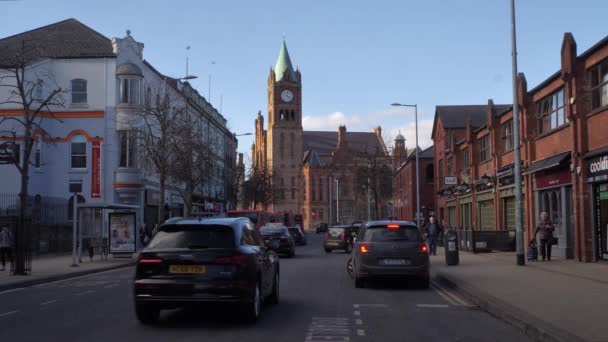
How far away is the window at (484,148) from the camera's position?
3719 cm

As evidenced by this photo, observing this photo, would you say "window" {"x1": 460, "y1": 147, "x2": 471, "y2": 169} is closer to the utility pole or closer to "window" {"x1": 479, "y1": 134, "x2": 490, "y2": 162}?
"window" {"x1": 479, "y1": 134, "x2": 490, "y2": 162}

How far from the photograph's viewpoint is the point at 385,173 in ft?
202

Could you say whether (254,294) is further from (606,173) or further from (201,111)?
(201,111)

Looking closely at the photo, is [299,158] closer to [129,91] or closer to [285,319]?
[129,91]

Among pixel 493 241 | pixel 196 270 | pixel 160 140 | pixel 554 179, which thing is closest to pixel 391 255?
pixel 196 270

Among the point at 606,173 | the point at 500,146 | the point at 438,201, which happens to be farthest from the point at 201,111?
the point at 606,173

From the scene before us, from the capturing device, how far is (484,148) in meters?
38.3

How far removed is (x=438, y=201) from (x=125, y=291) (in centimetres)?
4206

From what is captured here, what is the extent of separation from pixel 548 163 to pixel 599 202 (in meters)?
3.35

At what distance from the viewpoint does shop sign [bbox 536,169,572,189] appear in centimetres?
2367

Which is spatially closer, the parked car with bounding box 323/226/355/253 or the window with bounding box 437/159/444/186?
the parked car with bounding box 323/226/355/253

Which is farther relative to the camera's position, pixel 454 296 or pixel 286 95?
pixel 286 95

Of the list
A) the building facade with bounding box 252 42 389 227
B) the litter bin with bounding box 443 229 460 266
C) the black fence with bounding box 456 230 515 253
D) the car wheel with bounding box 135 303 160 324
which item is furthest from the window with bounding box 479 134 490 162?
A: the building facade with bounding box 252 42 389 227

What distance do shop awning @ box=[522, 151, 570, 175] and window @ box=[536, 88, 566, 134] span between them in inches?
52.6
